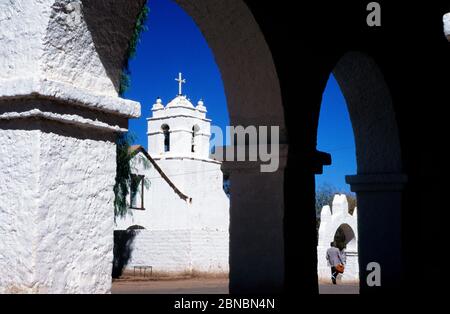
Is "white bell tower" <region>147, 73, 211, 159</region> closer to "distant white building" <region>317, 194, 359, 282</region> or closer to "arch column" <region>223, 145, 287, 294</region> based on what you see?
"distant white building" <region>317, 194, 359, 282</region>

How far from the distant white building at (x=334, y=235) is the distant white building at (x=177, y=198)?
171 inches

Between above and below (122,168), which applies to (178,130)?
above

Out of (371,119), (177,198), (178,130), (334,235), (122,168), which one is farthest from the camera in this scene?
(178,130)

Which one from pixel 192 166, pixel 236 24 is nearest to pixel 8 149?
pixel 236 24

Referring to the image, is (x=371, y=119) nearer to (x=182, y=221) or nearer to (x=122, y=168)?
(x=122, y=168)

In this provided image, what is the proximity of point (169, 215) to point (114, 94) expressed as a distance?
24126 mm

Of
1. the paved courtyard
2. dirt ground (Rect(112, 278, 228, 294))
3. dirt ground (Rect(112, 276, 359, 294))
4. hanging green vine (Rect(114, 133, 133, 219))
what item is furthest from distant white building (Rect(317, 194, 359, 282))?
hanging green vine (Rect(114, 133, 133, 219))

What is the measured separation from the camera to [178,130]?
28641 millimetres

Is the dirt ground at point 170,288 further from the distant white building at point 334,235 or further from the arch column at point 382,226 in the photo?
the arch column at point 382,226

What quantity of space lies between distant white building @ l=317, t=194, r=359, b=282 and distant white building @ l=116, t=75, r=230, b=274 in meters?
4.34

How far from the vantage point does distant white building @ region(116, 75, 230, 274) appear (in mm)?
19625

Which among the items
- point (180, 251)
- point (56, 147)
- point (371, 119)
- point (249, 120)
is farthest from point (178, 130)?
point (56, 147)

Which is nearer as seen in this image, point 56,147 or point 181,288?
point 56,147

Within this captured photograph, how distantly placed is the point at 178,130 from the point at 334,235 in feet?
43.4
